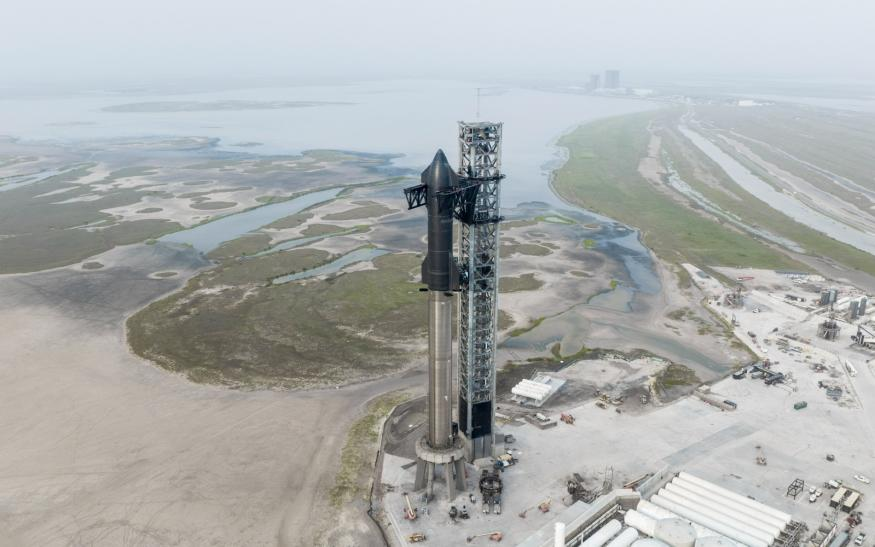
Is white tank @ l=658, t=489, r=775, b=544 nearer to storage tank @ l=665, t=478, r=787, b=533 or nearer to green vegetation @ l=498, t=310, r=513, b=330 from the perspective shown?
storage tank @ l=665, t=478, r=787, b=533

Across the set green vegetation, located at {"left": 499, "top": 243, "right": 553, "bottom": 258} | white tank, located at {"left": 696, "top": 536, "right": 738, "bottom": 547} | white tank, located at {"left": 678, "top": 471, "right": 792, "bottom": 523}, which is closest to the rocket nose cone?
white tank, located at {"left": 696, "top": 536, "right": 738, "bottom": 547}

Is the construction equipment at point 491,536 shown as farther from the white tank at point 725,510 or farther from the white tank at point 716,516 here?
the white tank at point 725,510

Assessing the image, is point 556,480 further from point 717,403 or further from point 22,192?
point 22,192

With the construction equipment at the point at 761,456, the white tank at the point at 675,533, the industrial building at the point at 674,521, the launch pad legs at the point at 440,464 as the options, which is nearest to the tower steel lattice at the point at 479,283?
the launch pad legs at the point at 440,464

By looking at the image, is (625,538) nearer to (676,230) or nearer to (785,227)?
(676,230)

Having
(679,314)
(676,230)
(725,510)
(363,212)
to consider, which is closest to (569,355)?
(679,314)

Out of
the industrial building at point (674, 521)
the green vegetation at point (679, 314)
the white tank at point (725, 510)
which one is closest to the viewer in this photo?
the industrial building at point (674, 521)

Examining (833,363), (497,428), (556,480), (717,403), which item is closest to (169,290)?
(497,428)
